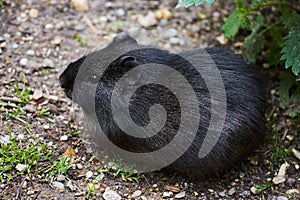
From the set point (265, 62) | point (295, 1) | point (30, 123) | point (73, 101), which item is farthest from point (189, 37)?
point (30, 123)

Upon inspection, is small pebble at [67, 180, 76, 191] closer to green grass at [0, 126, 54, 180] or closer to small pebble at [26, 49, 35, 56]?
green grass at [0, 126, 54, 180]

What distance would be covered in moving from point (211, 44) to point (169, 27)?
562 mm

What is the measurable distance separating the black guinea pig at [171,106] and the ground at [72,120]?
207mm

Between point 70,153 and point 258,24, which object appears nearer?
point 70,153

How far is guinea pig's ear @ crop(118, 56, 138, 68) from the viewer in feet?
15.3

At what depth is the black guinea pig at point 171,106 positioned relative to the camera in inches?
180

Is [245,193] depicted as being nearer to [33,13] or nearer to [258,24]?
[258,24]

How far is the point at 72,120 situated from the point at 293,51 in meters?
2.27

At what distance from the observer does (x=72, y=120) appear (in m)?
5.14

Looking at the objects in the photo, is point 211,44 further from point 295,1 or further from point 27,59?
point 27,59

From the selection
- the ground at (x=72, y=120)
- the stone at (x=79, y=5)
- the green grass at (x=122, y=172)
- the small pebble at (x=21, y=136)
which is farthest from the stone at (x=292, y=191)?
the stone at (x=79, y=5)

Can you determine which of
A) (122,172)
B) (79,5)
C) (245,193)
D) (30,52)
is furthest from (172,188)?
(79,5)

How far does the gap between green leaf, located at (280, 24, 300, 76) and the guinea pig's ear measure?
1.37m

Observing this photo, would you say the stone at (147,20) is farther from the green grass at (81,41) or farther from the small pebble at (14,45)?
the small pebble at (14,45)
